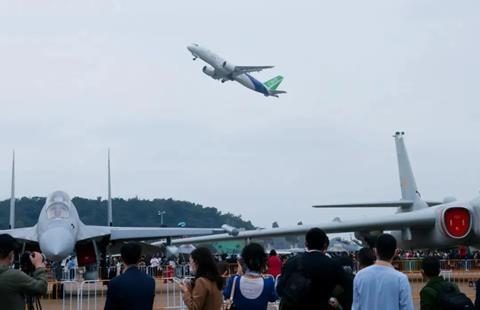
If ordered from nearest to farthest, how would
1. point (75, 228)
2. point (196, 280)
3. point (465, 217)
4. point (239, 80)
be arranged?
point (196, 280) → point (75, 228) → point (465, 217) → point (239, 80)

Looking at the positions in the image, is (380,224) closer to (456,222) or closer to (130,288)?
(456,222)

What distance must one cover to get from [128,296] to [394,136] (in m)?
27.2

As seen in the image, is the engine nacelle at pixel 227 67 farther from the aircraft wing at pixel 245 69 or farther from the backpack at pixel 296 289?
the backpack at pixel 296 289

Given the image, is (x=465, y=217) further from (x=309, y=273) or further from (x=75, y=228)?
(x=309, y=273)

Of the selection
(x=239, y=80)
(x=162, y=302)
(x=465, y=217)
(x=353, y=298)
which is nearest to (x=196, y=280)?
(x=353, y=298)

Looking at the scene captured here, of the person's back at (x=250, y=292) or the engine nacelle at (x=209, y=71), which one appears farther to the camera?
the engine nacelle at (x=209, y=71)

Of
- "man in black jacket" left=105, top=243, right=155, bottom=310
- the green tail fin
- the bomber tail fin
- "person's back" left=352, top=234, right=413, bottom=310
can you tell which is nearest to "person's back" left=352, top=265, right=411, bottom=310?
"person's back" left=352, top=234, right=413, bottom=310

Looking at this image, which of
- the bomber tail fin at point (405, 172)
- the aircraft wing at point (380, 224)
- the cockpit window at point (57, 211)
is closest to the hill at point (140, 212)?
the bomber tail fin at point (405, 172)

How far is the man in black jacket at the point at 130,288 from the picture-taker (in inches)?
221

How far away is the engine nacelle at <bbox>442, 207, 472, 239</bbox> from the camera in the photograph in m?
21.4

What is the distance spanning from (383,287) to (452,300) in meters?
0.62

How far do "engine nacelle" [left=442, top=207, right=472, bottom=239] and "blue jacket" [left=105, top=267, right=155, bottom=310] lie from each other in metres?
17.2

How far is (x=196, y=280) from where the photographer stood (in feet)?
17.5

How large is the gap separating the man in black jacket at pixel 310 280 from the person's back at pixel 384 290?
314mm
